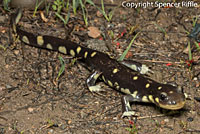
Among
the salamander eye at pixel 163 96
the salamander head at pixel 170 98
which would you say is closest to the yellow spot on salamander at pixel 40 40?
the salamander head at pixel 170 98

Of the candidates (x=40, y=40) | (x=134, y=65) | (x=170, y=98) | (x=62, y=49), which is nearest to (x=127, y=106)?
(x=170, y=98)

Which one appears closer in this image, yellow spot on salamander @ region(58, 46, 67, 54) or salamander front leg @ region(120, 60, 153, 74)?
salamander front leg @ region(120, 60, 153, 74)

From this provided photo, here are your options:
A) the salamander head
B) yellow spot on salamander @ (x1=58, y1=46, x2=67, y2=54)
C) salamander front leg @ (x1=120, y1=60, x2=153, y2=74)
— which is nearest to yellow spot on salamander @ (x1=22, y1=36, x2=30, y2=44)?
yellow spot on salamander @ (x1=58, y1=46, x2=67, y2=54)

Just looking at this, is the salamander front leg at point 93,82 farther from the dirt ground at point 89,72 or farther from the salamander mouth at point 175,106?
the salamander mouth at point 175,106

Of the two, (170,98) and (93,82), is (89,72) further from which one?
(170,98)

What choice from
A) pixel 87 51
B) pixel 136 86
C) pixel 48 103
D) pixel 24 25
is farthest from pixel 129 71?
pixel 24 25

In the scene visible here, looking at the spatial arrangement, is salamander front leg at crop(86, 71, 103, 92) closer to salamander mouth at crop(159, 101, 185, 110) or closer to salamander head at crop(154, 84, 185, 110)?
salamander head at crop(154, 84, 185, 110)

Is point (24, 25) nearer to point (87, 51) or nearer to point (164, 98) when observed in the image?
point (87, 51)
